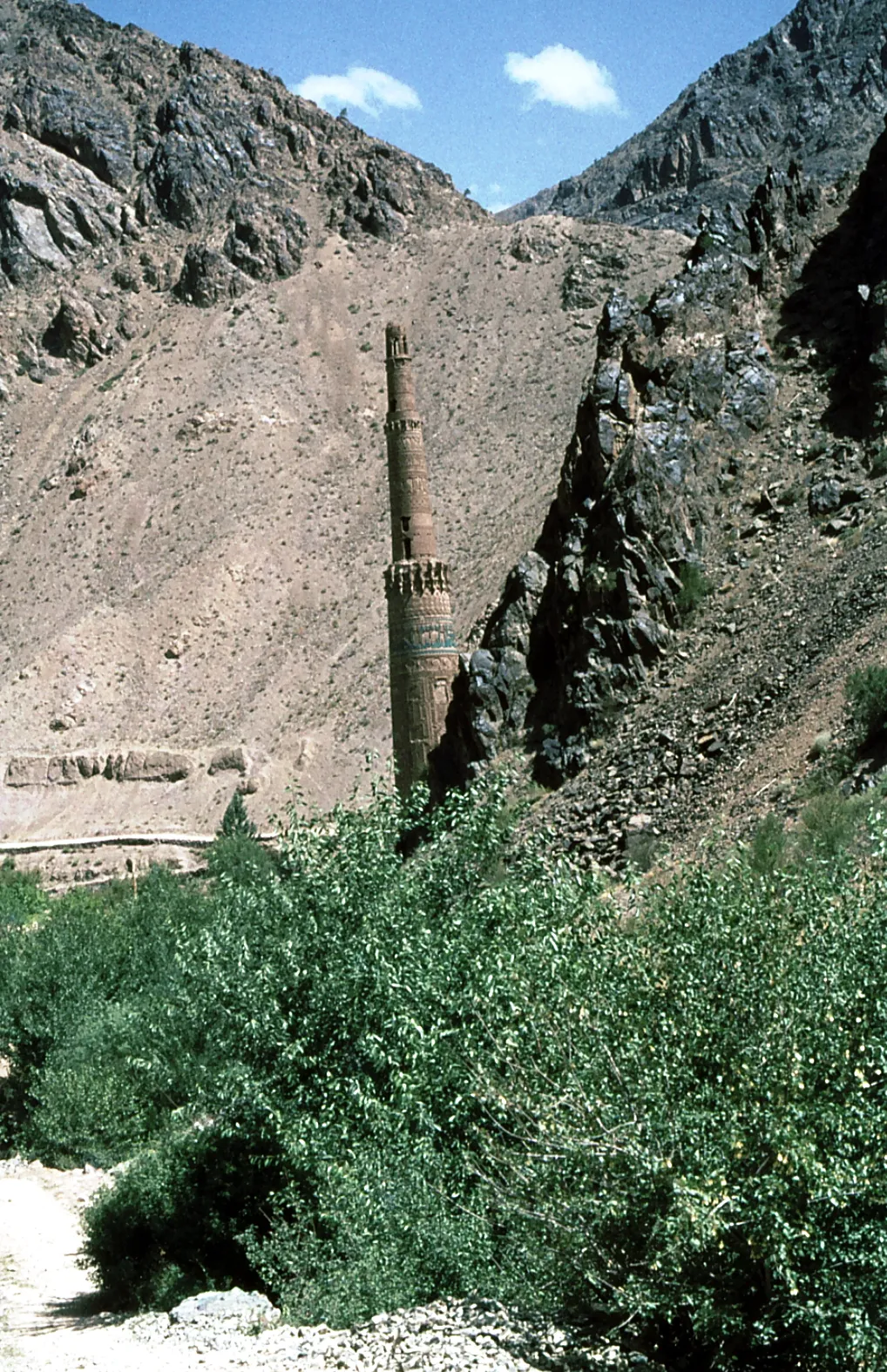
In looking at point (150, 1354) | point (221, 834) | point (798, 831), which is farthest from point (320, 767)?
point (150, 1354)

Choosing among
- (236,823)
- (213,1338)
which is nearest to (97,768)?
(236,823)

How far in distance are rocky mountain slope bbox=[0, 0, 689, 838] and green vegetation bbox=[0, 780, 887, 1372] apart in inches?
1608

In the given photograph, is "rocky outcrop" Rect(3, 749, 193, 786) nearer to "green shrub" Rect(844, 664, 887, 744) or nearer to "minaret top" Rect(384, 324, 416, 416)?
"minaret top" Rect(384, 324, 416, 416)

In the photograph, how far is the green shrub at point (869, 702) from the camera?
765 inches

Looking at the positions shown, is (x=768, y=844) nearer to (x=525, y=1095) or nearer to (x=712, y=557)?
(x=525, y=1095)

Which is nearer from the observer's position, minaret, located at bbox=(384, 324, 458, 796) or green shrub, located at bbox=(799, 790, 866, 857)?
green shrub, located at bbox=(799, 790, 866, 857)

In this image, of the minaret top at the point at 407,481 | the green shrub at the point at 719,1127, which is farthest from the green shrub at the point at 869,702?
the minaret top at the point at 407,481

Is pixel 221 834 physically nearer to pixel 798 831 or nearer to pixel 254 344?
pixel 798 831

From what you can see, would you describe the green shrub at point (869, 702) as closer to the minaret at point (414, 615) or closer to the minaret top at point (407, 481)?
the minaret at point (414, 615)

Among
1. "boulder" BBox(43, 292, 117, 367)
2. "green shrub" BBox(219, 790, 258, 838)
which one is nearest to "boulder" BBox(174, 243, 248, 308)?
"boulder" BBox(43, 292, 117, 367)

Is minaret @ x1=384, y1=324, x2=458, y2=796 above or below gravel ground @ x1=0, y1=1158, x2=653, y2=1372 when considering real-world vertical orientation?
above

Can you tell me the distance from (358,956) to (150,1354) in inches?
137

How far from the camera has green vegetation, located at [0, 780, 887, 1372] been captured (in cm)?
848

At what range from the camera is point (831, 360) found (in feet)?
94.3
